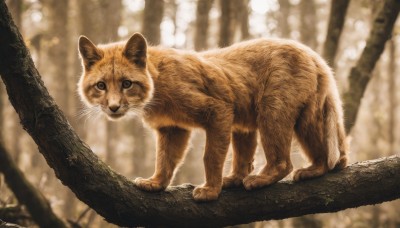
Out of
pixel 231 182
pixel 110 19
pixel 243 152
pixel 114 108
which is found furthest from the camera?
pixel 110 19

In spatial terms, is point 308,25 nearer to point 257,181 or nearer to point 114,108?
point 257,181

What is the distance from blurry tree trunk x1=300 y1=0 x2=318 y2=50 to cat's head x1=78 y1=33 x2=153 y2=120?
17.4 meters

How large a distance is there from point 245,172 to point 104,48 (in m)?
2.48

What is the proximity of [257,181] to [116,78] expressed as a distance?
2.06m

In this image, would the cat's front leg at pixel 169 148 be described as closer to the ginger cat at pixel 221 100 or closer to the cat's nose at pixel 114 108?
the ginger cat at pixel 221 100

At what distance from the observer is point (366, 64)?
837 centimetres

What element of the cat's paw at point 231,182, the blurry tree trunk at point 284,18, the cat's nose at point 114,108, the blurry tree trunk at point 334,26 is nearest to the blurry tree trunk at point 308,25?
the blurry tree trunk at point 284,18

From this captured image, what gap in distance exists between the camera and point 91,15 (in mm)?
21953

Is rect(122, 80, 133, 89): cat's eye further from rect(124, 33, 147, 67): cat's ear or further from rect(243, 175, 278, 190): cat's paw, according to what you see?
rect(243, 175, 278, 190): cat's paw

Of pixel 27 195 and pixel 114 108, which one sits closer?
pixel 114 108

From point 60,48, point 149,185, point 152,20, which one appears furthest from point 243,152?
point 60,48

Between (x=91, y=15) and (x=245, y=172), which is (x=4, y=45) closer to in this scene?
(x=245, y=172)

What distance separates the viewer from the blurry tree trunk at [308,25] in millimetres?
22188

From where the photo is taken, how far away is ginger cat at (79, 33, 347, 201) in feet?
18.0
